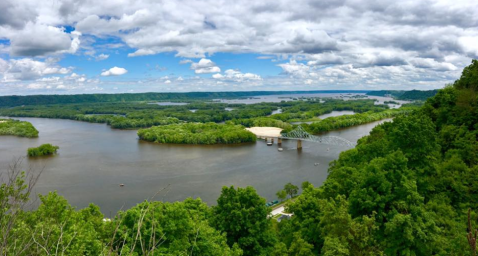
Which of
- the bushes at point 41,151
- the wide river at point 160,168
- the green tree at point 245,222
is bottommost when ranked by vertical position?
the wide river at point 160,168

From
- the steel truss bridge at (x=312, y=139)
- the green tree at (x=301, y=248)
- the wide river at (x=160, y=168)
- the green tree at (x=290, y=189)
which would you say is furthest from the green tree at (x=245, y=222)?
the steel truss bridge at (x=312, y=139)

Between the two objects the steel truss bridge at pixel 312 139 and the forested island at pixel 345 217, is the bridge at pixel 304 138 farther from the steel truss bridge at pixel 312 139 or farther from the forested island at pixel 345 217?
the forested island at pixel 345 217

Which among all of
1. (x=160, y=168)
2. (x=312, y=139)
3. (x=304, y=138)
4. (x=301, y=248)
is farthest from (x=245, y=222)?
(x=304, y=138)

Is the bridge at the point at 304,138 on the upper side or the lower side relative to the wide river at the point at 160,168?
upper

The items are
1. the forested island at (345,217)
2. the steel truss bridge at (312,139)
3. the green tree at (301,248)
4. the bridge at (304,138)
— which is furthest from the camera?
the bridge at (304,138)

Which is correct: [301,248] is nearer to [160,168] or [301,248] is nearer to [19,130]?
[160,168]

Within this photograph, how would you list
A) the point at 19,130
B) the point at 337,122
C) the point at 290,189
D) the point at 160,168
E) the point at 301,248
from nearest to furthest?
the point at 301,248, the point at 290,189, the point at 160,168, the point at 19,130, the point at 337,122
